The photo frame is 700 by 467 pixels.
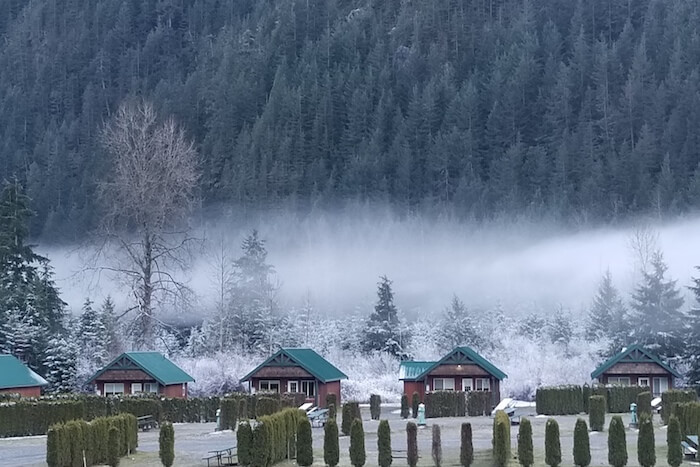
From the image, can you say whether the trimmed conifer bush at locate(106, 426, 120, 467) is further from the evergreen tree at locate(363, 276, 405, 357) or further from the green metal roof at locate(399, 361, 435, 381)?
the evergreen tree at locate(363, 276, 405, 357)

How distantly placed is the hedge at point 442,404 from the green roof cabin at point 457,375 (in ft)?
23.5

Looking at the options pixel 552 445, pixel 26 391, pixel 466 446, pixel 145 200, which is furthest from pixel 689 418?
pixel 26 391

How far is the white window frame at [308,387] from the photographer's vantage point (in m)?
71.8

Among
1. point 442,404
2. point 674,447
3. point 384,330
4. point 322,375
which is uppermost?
point 384,330

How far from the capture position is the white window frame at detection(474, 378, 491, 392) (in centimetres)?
7088

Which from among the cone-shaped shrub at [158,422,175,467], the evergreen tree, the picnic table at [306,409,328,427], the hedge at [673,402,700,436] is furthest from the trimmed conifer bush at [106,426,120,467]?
the evergreen tree

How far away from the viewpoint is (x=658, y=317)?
78438 mm

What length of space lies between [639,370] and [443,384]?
12161 millimetres

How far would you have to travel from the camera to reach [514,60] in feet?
582

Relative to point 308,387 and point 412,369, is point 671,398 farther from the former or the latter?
point 308,387

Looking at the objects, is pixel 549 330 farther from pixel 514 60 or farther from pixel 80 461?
pixel 514 60

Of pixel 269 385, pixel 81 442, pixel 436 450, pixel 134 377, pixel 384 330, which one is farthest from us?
pixel 384 330

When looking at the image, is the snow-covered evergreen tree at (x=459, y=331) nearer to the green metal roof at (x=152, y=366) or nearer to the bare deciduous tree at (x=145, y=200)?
the green metal roof at (x=152, y=366)

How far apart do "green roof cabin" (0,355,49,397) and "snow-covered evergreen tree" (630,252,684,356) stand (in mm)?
39732
